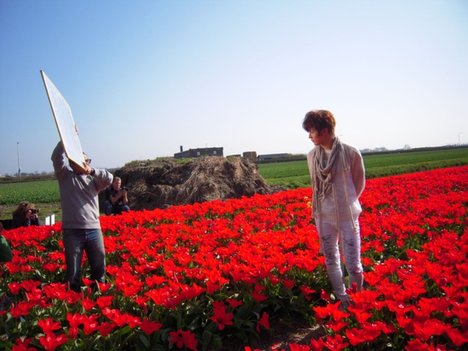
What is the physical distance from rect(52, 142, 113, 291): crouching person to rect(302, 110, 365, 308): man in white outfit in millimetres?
2602

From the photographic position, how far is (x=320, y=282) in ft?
14.6

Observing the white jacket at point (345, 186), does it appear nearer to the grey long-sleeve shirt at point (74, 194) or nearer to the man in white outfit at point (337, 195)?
the man in white outfit at point (337, 195)

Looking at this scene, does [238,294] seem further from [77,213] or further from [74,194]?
[74,194]

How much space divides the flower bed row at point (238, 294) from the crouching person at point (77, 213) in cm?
35

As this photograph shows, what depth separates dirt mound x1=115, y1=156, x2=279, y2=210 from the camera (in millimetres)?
14250

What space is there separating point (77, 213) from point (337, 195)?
9.77 feet

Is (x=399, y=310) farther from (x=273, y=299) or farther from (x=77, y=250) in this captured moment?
(x=77, y=250)

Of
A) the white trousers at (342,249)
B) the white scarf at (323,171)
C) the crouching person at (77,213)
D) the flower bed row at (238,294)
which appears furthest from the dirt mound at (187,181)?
the white trousers at (342,249)

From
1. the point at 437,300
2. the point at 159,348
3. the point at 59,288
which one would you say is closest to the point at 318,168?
the point at 437,300

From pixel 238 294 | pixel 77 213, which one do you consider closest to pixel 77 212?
pixel 77 213

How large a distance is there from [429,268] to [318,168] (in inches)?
55.9

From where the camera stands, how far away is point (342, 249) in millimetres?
3896

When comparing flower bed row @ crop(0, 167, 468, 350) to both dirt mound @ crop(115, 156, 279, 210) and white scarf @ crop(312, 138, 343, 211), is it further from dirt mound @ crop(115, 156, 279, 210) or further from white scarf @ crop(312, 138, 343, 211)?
dirt mound @ crop(115, 156, 279, 210)

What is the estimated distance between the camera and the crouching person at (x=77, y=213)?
4375mm
